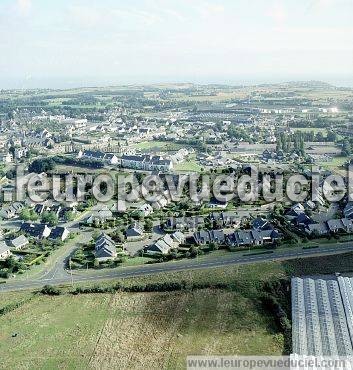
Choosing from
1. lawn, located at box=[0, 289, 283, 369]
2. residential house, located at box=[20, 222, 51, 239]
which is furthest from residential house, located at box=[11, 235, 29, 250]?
lawn, located at box=[0, 289, 283, 369]

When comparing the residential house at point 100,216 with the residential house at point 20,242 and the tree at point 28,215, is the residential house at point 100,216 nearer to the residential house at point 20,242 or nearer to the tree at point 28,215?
the tree at point 28,215

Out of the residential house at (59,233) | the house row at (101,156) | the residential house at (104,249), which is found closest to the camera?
the residential house at (104,249)

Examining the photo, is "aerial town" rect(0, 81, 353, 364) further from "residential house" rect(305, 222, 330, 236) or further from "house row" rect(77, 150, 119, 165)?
"house row" rect(77, 150, 119, 165)

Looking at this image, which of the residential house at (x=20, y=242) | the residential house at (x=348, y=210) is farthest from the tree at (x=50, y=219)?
the residential house at (x=348, y=210)

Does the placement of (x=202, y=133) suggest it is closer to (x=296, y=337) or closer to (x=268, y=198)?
(x=268, y=198)

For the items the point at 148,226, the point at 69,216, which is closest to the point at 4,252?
the point at 69,216

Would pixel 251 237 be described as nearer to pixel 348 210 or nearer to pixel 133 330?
pixel 348 210

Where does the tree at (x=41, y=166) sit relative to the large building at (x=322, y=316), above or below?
above
